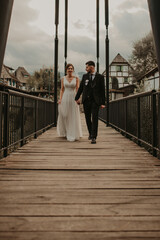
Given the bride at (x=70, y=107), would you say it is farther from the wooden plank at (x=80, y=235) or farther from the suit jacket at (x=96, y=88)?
the wooden plank at (x=80, y=235)

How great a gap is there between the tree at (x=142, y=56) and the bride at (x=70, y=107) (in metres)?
28.4

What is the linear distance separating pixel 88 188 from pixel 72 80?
3.64m

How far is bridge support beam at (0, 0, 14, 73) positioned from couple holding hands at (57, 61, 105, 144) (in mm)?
3770

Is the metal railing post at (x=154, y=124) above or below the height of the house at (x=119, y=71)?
below

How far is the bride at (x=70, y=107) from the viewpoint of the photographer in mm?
5301

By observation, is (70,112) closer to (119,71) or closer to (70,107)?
(70,107)

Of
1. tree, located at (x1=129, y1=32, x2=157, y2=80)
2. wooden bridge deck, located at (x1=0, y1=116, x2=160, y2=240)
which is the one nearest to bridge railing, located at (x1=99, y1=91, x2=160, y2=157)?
wooden bridge deck, located at (x1=0, y1=116, x2=160, y2=240)

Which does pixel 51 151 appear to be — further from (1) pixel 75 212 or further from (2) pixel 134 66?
(2) pixel 134 66

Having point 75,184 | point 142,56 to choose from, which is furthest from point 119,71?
point 75,184

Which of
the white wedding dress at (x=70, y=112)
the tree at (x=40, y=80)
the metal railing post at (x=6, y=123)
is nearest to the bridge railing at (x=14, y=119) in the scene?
the metal railing post at (x=6, y=123)

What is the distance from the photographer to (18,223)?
1.44 m

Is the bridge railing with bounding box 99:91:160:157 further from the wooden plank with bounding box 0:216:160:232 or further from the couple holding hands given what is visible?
the wooden plank with bounding box 0:216:160:232

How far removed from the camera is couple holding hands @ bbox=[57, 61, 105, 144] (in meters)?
4.74

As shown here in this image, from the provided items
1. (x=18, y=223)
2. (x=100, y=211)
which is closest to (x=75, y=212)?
(x=100, y=211)
